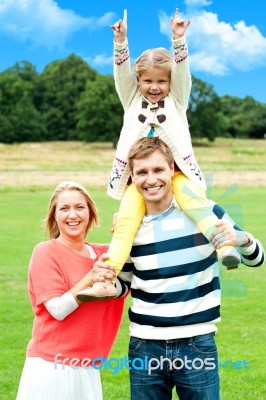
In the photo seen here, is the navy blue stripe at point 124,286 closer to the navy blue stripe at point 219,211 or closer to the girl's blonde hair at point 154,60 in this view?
the navy blue stripe at point 219,211

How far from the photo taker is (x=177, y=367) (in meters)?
2.61

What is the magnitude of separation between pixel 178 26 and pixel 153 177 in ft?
2.67

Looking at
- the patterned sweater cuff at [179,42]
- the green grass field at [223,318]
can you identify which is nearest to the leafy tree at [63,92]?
the green grass field at [223,318]

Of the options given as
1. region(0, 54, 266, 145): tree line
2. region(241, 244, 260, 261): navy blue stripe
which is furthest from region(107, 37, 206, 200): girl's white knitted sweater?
region(0, 54, 266, 145): tree line

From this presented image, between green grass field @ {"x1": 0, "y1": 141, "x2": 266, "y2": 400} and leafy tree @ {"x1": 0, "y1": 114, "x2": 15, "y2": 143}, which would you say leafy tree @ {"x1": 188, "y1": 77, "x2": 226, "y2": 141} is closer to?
leafy tree @ {"x1": 0, "y1": 114, "x2": 15, "y2": 143}

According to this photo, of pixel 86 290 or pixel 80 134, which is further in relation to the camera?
pixel 80 134

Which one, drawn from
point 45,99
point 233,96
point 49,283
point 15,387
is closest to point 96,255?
point 49,283

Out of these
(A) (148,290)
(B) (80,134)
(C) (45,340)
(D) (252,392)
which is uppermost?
(B) (80,134)

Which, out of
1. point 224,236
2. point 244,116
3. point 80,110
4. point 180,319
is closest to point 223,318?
point 180,319

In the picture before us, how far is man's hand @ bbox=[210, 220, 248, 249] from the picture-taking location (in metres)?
2.53

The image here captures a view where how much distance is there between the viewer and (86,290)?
258 centimetres

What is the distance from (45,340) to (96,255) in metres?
0.42

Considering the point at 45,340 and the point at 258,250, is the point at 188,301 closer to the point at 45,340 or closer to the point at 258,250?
the point at 258,250

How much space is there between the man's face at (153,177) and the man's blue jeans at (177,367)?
558mm
